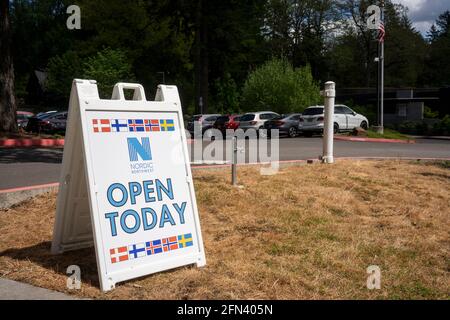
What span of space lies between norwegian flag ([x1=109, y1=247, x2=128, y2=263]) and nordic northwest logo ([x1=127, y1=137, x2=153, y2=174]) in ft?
2.54

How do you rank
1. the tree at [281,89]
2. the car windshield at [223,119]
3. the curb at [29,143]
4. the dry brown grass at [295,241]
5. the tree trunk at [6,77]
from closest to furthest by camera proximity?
the dry brown grass at [295,241] < the curb at [29,143] < the tree trunk at [6,77] < the car windshield at [223,119] < the tree at [281,89]

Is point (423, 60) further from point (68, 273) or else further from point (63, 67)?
point (68, 273)

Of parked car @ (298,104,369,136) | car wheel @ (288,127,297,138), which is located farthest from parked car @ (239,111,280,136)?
parked car @ (298,104,369,136)

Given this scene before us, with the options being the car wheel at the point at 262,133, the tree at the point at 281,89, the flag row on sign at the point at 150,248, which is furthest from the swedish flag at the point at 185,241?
the tree at the point at 281,89

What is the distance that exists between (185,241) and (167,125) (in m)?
1.25

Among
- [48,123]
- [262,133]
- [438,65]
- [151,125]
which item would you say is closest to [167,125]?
[151,125]

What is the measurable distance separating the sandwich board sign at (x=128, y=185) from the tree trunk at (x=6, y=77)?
1553 cm

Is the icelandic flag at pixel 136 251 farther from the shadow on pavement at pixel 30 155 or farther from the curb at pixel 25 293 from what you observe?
the shadow on pavement at pixel 30 155

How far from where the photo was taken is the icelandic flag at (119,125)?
196 inches

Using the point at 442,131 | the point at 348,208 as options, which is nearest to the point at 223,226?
the point at 348,208

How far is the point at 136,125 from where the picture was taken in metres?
5.13

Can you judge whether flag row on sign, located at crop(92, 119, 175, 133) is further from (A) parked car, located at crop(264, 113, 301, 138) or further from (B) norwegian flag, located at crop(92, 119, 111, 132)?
(A) parked car, located at crop(264, 113, 301, 138)

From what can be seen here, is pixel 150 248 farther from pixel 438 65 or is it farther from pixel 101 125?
pixel 438 65

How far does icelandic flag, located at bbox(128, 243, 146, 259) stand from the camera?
4.71m
